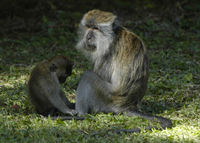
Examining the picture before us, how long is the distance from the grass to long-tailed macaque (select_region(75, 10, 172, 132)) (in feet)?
0.72

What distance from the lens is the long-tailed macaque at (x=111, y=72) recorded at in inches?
204

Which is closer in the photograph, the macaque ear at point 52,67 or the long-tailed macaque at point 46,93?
the long-tailed macaque at point 46,93

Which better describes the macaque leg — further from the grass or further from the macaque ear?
the grass

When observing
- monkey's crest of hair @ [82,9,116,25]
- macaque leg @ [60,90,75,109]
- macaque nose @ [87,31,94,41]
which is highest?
monkey's crest of hair @ [82,9,116,25]

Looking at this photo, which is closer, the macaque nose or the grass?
the grass

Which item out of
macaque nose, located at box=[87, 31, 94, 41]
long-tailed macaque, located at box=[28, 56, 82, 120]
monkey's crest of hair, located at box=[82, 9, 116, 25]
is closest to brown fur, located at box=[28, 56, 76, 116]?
long-tailed macaque, located at box=[28, 56, 82, 120]

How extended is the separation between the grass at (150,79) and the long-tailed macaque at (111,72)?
0.72ft

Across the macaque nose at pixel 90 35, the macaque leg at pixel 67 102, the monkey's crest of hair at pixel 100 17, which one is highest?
the monkey's crest of hair at pixel 100 17

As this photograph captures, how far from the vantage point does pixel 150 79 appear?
703 centimetres

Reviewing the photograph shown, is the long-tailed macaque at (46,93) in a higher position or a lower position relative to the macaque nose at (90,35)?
lower

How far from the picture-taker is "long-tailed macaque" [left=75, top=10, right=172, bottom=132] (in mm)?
5191

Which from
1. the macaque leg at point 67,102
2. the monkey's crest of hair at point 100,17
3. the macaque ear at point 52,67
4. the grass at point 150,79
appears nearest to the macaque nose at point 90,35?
the monkey's crest of hair at point 100,17

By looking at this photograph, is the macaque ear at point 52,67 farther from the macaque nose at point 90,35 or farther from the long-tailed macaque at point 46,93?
the macaque nose at point 90,35

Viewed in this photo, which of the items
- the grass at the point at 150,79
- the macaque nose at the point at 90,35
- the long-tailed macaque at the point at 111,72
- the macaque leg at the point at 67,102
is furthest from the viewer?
the macaque leg at the point at 67,102
